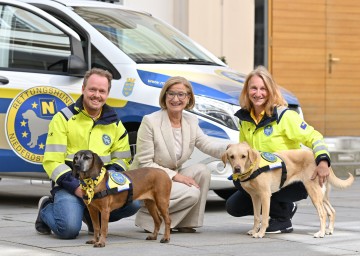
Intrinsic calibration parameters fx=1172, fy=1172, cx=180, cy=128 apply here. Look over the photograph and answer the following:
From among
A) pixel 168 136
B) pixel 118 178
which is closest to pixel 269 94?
pixel 168 136

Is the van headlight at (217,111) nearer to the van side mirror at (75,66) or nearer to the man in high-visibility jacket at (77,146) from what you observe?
the van side mirror at (75,66)

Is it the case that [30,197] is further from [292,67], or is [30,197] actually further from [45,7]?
[292,67]

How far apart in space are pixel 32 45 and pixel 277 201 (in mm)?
3124

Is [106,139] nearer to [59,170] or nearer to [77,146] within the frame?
[77,146]

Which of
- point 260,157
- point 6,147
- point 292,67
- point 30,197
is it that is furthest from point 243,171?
point 292,67

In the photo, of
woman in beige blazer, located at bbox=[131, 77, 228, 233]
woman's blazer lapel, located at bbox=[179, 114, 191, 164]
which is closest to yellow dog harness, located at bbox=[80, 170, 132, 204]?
woman in beige blazer, located at bbox=[131, 77, 228, 233]

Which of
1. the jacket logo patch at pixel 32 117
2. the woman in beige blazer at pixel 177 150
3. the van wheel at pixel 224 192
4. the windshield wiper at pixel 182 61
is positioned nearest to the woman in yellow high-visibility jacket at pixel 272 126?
the woman in beige blazer at pixel 177 150

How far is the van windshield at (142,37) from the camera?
36.2ft

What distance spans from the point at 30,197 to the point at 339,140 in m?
5.78

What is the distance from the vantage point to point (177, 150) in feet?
29.6

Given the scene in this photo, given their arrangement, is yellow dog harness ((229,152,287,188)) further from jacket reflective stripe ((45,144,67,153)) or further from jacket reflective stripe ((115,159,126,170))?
jacket reflective stripe ((45,144,67,153))

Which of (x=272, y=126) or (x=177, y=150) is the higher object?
(x=272, y=126)

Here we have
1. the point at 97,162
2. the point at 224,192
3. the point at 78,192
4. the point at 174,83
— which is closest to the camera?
the point at 97,162

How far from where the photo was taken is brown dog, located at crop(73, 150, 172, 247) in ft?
26.3
